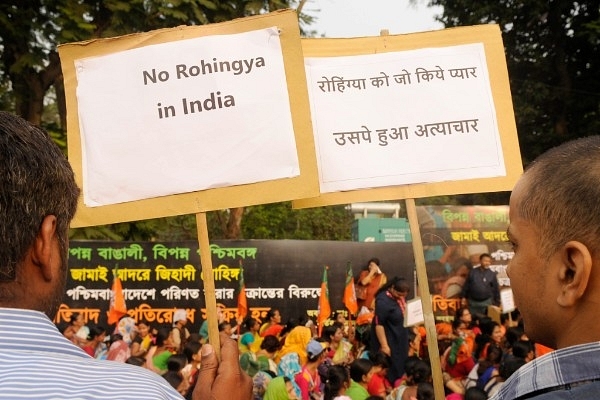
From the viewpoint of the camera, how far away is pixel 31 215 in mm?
1065

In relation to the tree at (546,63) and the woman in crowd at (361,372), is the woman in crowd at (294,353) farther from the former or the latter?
the tree at (546,63)

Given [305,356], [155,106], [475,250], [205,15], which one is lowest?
[305,356]

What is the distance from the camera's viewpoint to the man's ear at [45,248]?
1.08 m

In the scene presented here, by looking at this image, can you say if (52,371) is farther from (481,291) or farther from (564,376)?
(481,291)

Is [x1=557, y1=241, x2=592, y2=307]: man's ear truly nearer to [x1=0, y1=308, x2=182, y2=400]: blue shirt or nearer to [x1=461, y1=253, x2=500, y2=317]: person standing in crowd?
[x1=0, y1=308, x2=182, y2=400]: blue shirt

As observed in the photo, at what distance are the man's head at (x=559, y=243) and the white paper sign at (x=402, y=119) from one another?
145 centimetres

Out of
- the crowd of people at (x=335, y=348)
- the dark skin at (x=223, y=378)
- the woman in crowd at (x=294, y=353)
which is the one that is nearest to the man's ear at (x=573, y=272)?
the dark skin at (x=223, y=378)

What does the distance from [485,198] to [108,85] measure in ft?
50.7

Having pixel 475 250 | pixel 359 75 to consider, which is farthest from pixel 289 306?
pixel 359 75

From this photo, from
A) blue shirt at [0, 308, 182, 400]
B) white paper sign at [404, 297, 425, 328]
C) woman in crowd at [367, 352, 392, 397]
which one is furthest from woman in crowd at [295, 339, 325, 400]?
blue shirt at [0, 308, 182, 400]

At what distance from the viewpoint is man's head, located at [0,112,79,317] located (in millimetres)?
1046

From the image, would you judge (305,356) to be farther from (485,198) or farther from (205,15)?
(485,198)

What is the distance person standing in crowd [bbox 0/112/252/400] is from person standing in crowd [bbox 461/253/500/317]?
8.01 meters

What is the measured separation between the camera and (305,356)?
7340 millimetres
